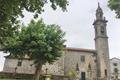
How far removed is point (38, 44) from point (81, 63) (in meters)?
16.6

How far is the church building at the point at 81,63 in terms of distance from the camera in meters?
44.9

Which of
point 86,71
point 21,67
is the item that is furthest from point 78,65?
point 21,67

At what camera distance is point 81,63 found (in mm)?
47625

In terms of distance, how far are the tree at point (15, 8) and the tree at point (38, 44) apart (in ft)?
68.9

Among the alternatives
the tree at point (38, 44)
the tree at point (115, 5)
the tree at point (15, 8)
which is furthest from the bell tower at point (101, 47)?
the tree at point (15, 8)

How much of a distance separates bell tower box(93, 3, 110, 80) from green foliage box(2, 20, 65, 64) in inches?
563

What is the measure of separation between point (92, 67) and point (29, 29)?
18.9 m

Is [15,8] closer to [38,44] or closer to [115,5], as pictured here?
[115,5]

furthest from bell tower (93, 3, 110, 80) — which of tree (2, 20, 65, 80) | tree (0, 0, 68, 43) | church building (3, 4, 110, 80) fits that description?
tree (0, 0, 68, 43)

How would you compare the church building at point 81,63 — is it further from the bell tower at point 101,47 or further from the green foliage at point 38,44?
the green foliage at point 38,44

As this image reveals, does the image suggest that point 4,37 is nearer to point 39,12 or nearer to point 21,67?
point 39,12

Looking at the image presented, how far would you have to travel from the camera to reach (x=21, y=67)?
45.1 m

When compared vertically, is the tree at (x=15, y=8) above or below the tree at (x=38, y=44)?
below

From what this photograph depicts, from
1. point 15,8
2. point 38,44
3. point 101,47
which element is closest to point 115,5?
point 15,8
